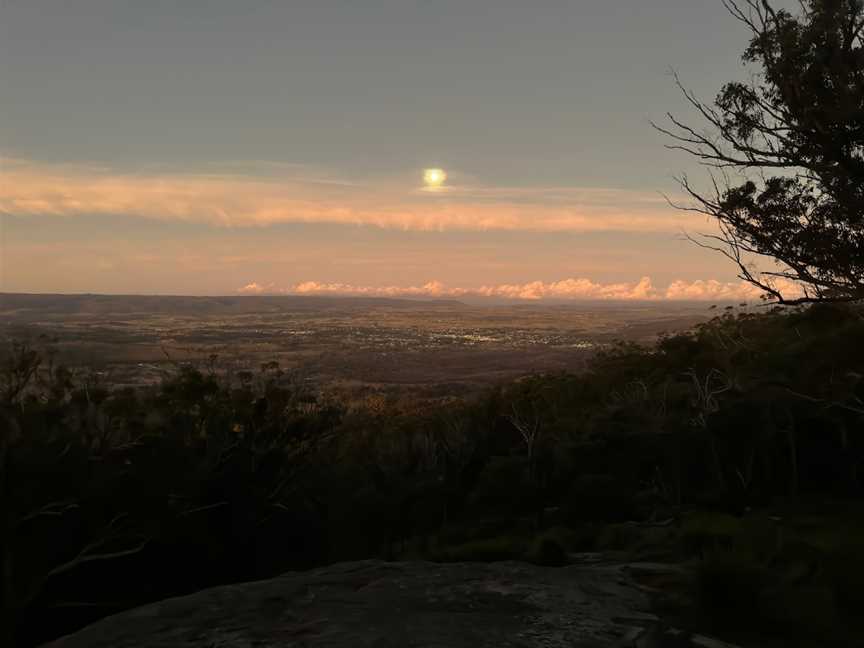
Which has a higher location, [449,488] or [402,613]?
[402,613]

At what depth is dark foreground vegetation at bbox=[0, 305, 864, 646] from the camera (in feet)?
33.2

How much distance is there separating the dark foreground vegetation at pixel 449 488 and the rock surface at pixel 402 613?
102cm

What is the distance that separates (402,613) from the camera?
6.47 metres

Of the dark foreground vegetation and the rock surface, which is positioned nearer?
the rock surface

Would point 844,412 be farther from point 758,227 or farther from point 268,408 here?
point 268,408

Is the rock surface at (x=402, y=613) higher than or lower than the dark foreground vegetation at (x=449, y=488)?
higher

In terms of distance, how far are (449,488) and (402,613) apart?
25.3 meters

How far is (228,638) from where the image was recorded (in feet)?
19.5

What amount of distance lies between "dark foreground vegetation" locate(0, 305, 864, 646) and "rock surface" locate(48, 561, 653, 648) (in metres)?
1.02

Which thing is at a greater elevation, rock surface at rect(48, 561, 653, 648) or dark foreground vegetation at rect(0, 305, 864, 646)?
rock surface at rect(48, 561, 653, 648)

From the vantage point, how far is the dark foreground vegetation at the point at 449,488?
10.1 meters

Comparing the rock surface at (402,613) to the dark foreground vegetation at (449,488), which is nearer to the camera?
the rock surface at (402,613)

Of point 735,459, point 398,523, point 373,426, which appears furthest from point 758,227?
point 373,426

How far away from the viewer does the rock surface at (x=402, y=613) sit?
5.78 metres
